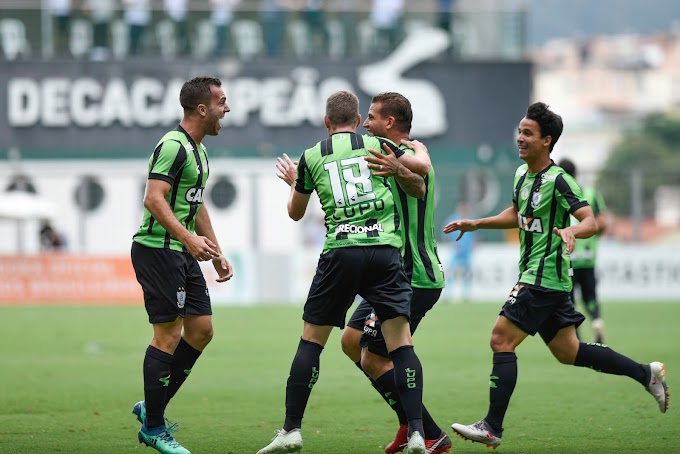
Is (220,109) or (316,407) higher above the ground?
(220,109)

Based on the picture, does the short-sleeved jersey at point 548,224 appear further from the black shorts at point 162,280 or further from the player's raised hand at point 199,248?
the black shorts at point 162,280

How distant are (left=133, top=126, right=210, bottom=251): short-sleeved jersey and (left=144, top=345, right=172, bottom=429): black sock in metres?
0.75

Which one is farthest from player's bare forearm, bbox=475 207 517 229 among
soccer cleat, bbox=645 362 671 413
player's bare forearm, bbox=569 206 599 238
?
soccer cleat, bbox=645 362 671 413

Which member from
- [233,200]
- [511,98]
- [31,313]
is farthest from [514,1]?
[31,313]

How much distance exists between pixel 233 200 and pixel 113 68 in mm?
5355

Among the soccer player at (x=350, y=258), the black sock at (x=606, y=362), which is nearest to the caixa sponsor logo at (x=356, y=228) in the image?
the soccer player at (x=350, y=258)

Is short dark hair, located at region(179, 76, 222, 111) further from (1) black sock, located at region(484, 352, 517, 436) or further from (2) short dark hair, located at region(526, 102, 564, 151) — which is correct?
(1) black sock, located at region(484, 352, 517, 436)

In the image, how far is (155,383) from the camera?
8.34m

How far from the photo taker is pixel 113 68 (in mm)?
37219

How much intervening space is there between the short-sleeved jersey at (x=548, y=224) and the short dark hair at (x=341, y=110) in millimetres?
1655

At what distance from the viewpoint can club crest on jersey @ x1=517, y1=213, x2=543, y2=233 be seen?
905 centimetres

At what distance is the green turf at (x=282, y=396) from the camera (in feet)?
30.0

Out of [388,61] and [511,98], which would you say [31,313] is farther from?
[511,98]

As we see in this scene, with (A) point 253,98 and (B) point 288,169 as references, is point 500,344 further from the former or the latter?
(A) point 253,98
